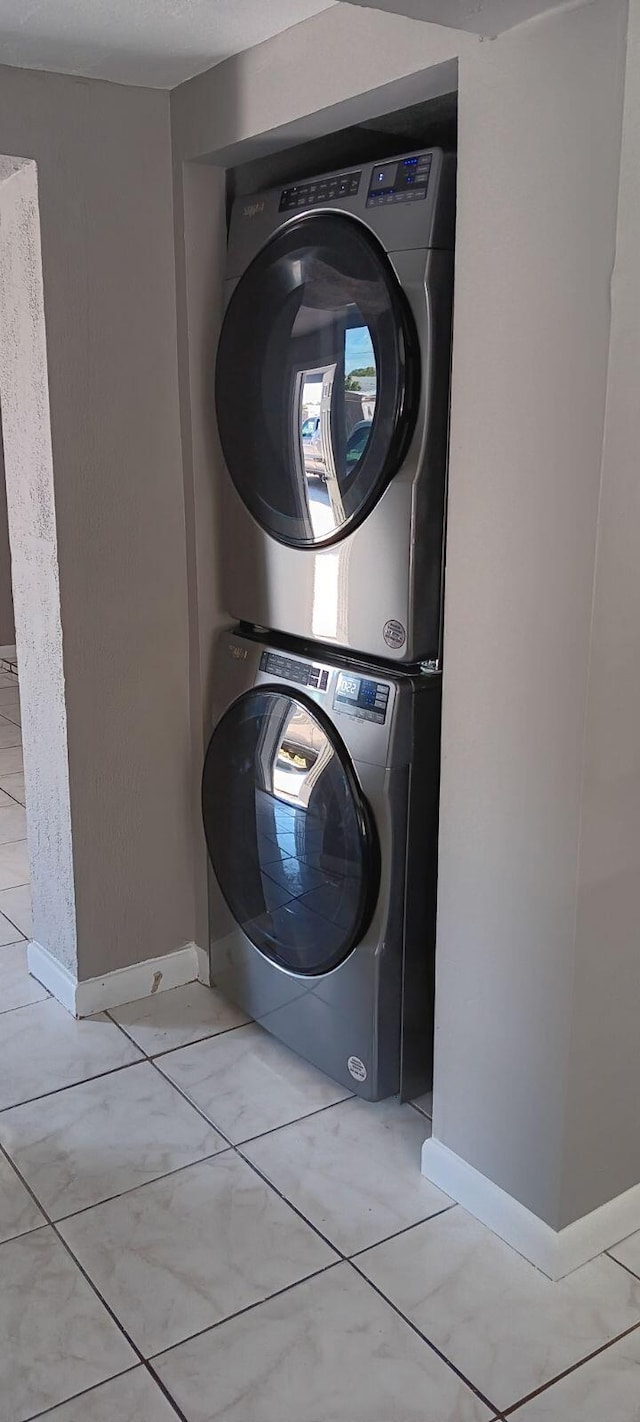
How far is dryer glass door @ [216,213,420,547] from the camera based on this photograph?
1.83 meters

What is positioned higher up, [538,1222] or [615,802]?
[615,802]

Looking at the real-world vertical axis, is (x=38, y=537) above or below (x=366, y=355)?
below

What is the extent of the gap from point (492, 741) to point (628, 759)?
0.66 feet

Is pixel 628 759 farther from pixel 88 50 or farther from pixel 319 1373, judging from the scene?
pixel 88 50

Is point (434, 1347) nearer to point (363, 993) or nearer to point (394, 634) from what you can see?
point (363, 993)

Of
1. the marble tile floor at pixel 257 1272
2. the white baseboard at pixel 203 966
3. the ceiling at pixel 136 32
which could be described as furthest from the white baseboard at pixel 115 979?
the ceiling at pixel 136 32

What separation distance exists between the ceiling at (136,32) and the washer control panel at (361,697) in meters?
1.07

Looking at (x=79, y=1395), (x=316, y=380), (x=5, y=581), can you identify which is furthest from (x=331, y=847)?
(x=5, y=581)

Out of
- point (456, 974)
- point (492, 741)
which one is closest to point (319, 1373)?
point (456, 974)

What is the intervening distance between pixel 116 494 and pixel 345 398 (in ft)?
1.99

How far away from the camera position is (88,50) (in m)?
1.96

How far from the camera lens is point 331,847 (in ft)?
6.85

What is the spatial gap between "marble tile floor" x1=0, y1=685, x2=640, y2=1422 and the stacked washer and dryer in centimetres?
19

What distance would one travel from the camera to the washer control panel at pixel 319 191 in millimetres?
1902
